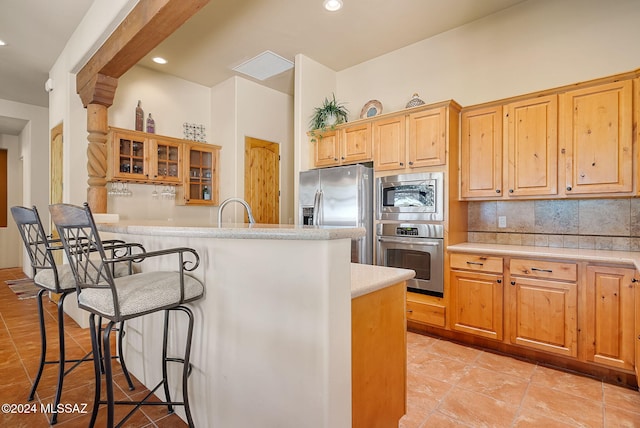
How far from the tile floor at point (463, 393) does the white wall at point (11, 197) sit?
16.7 feet

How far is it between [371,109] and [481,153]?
1426 millimetres

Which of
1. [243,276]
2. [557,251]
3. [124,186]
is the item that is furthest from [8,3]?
[557,251]

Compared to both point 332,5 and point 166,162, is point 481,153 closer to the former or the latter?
point 332,5

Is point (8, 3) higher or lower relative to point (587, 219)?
higher

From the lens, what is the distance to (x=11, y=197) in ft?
21.9

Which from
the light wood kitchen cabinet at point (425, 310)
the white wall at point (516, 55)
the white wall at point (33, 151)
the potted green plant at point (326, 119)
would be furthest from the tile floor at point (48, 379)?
the white wall at point (516, 55)

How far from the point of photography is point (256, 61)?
413 cm

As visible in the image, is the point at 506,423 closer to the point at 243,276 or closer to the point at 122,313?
the point at 243,276

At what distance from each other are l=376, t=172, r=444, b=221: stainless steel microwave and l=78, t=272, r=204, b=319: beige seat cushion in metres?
2.22

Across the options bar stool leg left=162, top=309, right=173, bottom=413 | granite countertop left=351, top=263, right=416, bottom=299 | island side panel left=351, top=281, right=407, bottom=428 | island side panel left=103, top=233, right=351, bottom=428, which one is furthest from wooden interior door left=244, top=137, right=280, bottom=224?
island side panel left=351, top=281, right=407, bottom=428

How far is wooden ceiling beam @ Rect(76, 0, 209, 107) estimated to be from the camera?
2.27 metres

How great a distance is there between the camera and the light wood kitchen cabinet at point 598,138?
7.85 feet

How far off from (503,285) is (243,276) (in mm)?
2291

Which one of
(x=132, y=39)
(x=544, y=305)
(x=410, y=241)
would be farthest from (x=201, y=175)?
A: (x=544, y=305)
